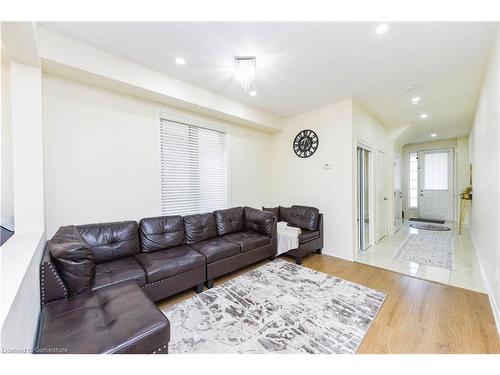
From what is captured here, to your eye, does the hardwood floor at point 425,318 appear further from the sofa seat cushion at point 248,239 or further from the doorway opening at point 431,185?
the doorway opening at point 431,185

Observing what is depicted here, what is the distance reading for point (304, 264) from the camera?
3.34 metres

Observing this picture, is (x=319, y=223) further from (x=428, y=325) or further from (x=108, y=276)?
(x=108, y=276)

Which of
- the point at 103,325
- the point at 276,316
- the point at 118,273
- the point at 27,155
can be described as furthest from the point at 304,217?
the point at 27,155

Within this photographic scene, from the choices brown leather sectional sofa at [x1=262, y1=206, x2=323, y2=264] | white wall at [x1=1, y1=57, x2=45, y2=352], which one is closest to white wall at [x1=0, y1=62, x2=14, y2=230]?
white wall at [x1=1, y1=57, x2=45, y2=352]

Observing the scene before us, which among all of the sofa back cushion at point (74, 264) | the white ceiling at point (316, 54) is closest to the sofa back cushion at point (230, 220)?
the sofa back cushion at point (74, 264)

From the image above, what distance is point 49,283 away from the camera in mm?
1524

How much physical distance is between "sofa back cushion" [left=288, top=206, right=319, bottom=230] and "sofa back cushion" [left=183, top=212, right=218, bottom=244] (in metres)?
1.52

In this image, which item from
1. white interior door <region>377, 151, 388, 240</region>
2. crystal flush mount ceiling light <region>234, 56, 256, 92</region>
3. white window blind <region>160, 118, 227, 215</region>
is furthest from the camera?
white interior door <region>377, 151, 388, 240</region>

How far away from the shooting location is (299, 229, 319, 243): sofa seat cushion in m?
3.37

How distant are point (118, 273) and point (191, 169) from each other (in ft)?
6.24

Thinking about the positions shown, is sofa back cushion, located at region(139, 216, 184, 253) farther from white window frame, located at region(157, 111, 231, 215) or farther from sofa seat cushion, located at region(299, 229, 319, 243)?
sofa seat cushion, located at region(299, 229, 319, 243)

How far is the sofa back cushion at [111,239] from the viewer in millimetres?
2275

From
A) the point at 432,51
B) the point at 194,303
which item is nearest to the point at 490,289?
the point at 432,51

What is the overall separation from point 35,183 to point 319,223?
12.4 feet
